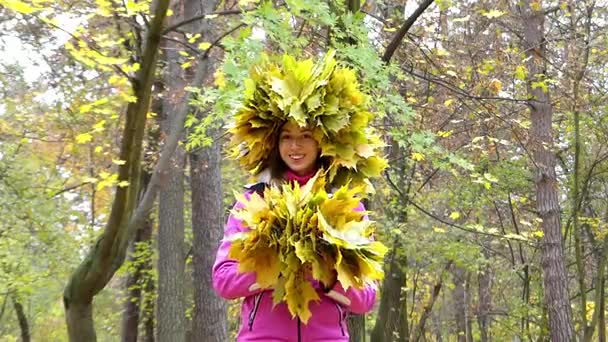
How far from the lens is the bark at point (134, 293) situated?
10672 mm

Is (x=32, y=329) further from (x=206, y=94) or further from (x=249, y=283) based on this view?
(x=249, y=283)

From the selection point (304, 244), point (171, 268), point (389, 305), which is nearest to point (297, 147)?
point (304, 244)

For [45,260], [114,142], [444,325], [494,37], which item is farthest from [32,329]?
[494,37]

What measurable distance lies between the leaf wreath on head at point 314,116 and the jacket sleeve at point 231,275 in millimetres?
303

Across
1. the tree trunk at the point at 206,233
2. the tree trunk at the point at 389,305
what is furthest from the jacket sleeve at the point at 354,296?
the tree trunk at the point at 389,305

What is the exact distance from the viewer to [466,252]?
8.14m

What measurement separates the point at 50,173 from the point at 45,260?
153 cm

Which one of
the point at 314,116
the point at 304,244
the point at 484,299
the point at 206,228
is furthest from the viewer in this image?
the point at 484,299

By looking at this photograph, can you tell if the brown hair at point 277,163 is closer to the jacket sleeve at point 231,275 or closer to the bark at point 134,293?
the jacket sleeve at point 231,275

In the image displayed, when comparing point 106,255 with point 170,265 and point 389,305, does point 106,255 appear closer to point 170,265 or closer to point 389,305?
point 170,265

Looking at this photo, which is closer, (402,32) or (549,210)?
(402,32)

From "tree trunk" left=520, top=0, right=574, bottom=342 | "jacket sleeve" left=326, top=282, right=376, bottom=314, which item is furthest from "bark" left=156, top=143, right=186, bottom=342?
"jacket sleeve" left=326, top=282, right=376, bottom=314

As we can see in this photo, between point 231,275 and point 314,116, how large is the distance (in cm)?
61

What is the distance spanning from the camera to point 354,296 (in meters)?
2.00
